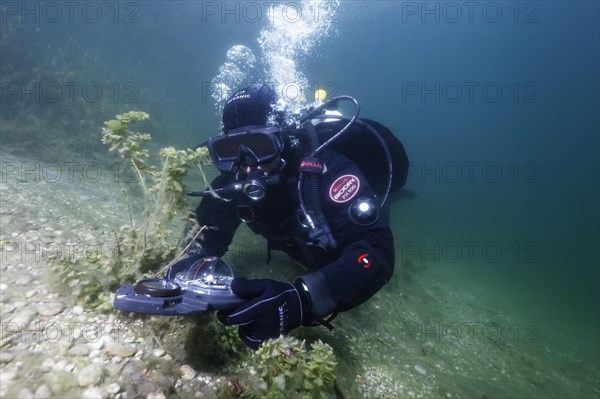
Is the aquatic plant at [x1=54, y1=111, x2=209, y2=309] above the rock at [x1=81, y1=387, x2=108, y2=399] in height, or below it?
above

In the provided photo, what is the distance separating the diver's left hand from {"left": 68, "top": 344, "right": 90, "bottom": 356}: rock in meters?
0.88

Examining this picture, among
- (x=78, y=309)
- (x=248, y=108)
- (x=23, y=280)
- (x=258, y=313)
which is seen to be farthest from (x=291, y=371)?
(x=248, y=108)

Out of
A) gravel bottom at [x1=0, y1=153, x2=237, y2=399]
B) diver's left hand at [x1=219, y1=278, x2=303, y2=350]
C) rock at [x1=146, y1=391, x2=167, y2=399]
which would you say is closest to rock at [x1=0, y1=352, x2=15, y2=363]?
gravel bottom at [x1=0, y1=153, x2=237, y2=399]

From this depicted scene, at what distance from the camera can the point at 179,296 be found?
2.11m

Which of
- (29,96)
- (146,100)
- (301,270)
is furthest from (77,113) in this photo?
(301,270)

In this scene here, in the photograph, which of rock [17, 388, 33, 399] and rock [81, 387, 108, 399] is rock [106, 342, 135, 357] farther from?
rock [17, 388, 33, 399]

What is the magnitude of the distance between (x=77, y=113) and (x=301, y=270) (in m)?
13.7

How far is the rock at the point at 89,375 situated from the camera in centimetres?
189

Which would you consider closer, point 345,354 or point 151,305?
point 151,305

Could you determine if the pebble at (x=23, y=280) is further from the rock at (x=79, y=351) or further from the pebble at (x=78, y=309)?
the rock at (x=79, y=351)

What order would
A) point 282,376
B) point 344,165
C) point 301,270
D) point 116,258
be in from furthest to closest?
point 301,270
point 344,165
point 116,258
point 282,376

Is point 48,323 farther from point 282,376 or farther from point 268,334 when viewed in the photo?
point 282,376

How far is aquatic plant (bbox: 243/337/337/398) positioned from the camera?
6.17 ft

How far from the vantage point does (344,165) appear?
11.9 feet
